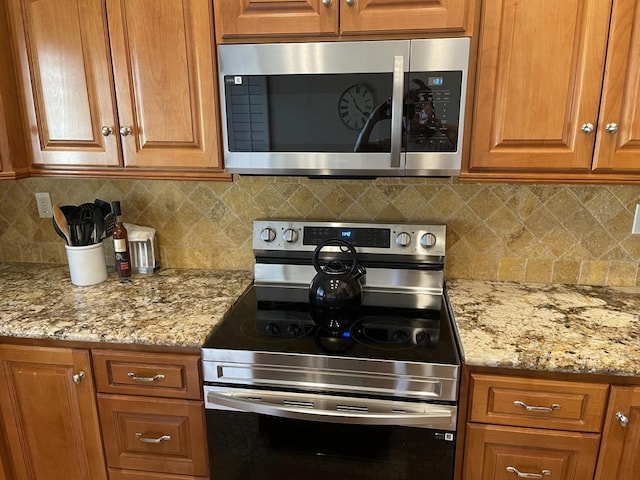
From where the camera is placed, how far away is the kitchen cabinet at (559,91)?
1245mm

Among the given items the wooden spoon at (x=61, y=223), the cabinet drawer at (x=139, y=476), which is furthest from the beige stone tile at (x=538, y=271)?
the wooden spoon at (x=61, y=223)

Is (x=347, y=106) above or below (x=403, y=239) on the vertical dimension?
above

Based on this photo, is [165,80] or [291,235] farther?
[291,235]

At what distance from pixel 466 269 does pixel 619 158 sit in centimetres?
65

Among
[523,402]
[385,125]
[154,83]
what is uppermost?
[154,83]

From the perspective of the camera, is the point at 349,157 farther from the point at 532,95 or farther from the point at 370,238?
the point at 532,95

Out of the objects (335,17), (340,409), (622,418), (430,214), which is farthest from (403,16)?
(622,418)

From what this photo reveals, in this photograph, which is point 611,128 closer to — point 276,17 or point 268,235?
point 276,17

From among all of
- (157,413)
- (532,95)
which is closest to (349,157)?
(532,95)

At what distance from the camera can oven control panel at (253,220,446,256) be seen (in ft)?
5.41

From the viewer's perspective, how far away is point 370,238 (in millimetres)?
Result: 1688

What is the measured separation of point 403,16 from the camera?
1.28m

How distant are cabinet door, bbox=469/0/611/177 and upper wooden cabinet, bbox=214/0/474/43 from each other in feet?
0.40

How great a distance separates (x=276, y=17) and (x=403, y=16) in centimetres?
37
